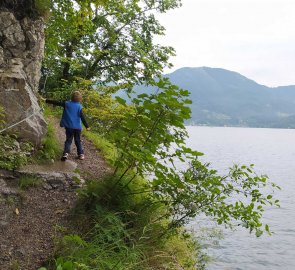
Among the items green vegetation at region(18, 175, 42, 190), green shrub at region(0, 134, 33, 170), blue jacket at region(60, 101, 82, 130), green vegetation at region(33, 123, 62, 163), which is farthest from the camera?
blue jacket at region(60, 101, 82, 130)

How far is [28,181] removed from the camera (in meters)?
7.63

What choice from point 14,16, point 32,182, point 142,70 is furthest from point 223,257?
point 142,70

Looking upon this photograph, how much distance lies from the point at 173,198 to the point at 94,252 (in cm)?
178

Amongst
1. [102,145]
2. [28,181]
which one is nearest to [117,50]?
[102,145]

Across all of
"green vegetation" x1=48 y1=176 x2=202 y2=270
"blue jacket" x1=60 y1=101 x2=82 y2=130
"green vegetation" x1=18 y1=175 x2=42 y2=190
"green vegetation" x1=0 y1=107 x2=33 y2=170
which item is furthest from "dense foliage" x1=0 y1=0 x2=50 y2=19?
"green vegetation" x1=48 y1=176 x2=202 y2=270

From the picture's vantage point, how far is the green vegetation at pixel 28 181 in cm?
755

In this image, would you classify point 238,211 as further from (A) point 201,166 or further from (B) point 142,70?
(B) point 142,70

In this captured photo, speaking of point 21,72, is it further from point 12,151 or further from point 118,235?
point 118,235

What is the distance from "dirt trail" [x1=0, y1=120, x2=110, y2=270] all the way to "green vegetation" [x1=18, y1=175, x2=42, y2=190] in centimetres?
9

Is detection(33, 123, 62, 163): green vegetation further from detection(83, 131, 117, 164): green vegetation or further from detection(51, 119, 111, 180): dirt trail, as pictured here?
detection(83, 131, 117, 164): green vegetation

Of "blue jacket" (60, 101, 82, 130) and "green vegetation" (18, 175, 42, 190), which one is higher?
"blue jacket" (60, 101, 82, 130)

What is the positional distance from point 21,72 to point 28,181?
3353 millimetres

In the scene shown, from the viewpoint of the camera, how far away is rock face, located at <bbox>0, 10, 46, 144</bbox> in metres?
8.86

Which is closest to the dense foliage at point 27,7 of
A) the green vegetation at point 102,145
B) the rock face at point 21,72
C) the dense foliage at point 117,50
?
the rock face at point 21,72
